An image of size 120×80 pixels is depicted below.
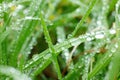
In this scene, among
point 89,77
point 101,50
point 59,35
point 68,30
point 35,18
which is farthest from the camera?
point 68,30

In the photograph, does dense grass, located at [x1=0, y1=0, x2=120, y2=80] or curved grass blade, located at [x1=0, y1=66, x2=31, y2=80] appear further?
dense grass, located at [x1=0, y1=0, x2=120, y2=80]

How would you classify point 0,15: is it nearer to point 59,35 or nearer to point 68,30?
point 59,35

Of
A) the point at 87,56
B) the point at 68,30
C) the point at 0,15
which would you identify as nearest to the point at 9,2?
the point at 0,15

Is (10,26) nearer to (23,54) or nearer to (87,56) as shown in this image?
(23,54)

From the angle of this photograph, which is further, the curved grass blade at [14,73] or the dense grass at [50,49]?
the dense grass at [50,49]

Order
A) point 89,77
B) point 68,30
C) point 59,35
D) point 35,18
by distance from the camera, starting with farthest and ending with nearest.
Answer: point 68,30
point 59,35
point 35,18
point 89,77

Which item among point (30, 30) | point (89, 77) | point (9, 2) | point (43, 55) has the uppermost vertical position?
point (9, 2)

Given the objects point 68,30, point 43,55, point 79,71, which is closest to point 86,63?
point 79,71

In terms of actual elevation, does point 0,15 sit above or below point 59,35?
above

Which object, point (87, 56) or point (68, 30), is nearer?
point (87, 56)
